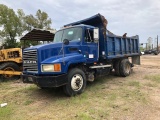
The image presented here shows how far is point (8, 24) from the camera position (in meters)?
36.0

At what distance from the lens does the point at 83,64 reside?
6828 mm

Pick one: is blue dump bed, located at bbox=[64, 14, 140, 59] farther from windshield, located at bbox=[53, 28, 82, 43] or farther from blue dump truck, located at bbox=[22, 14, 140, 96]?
windshield, located at bbox=[53, 28, 82, 43]

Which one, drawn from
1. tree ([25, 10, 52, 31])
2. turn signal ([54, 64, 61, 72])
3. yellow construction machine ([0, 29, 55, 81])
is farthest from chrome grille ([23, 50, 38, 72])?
tree ([25, 10, 52, 31])

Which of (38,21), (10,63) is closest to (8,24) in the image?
(38,21)

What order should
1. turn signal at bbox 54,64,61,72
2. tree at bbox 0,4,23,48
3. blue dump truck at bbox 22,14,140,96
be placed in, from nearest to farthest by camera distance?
turn signal at bbox 54,64,61,72, blue dump truck at bbox 22,14,140,96, tree at bbox 0,4,23,48

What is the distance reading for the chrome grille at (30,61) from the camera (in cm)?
580

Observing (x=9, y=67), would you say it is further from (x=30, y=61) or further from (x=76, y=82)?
(x=76, y=82)

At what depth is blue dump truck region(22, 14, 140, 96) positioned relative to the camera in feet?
18.5

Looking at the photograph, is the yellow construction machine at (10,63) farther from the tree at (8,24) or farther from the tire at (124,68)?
the tree at (8,24)

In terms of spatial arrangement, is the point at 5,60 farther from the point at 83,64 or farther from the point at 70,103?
the point at 70,103

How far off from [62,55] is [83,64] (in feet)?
3.72

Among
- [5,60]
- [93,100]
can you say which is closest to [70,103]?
[93,100]

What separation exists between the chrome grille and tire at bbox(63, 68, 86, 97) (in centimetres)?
115

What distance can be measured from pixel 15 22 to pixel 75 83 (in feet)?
113
